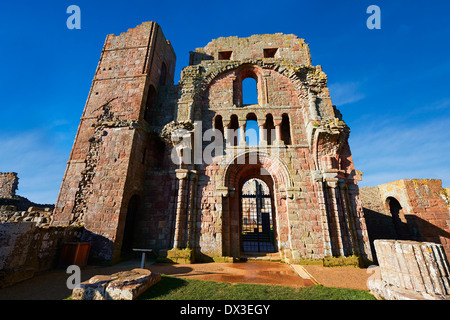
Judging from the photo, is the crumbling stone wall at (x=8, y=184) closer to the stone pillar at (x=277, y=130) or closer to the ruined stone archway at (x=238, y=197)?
the ruined stone archway at (x=238, y=197)

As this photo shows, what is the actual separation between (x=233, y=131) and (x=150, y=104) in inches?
222

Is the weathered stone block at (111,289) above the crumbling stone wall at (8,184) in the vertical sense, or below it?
below

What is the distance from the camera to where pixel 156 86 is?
12.1 m

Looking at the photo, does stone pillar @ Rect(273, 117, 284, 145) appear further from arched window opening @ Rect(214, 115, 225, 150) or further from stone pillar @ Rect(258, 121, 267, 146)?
arched window opening @ Rect(214, 115, 225, 150)

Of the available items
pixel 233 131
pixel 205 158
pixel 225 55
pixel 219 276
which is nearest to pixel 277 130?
pixel 233 131

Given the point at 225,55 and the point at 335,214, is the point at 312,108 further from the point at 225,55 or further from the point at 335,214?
the point at 225,55

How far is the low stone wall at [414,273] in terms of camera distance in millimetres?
3779

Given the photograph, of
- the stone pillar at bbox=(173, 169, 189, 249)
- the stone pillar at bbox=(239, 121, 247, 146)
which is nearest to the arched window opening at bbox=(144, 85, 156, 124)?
the stone pillar at bbox=(173, 169, 189, 249)

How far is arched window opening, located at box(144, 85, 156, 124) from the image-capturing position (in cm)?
1170

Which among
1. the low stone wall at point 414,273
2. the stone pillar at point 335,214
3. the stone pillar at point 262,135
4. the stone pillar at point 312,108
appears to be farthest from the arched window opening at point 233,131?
the low stone wall at point 414,273

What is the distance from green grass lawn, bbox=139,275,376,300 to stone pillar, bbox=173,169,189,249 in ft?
10.8

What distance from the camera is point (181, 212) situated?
901 centimetres

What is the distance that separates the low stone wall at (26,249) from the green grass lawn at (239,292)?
407 cm
